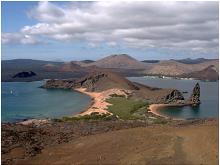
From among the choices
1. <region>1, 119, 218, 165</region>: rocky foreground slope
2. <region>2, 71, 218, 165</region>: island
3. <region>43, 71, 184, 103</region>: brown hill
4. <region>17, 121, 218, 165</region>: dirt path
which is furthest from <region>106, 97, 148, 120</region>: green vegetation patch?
<region>17, 121, 218, 165</region>: dirt path

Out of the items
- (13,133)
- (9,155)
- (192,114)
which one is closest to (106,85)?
(192,114)

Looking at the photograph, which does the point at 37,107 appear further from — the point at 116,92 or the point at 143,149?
the point at 143,149

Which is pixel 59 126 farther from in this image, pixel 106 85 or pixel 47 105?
pixel 106 85

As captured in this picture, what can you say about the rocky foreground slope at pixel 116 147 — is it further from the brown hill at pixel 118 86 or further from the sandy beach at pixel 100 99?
the brown hill at pixel 118 86

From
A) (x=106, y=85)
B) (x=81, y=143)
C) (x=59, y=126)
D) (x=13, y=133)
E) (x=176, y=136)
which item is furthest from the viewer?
(x=106, y=85)

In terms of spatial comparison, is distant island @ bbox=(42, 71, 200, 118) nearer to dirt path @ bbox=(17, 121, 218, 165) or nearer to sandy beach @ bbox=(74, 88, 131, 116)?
sandy beach @ bbox=(74, 88, 131, 116)

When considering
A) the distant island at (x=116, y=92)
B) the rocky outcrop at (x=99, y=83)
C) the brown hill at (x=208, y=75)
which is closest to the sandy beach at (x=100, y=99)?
the distant island at (x=116, y=92)

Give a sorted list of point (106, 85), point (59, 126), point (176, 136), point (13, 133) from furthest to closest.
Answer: point (106, 85) → point (59, 126) → point (13, 133) → point (176, 136)
